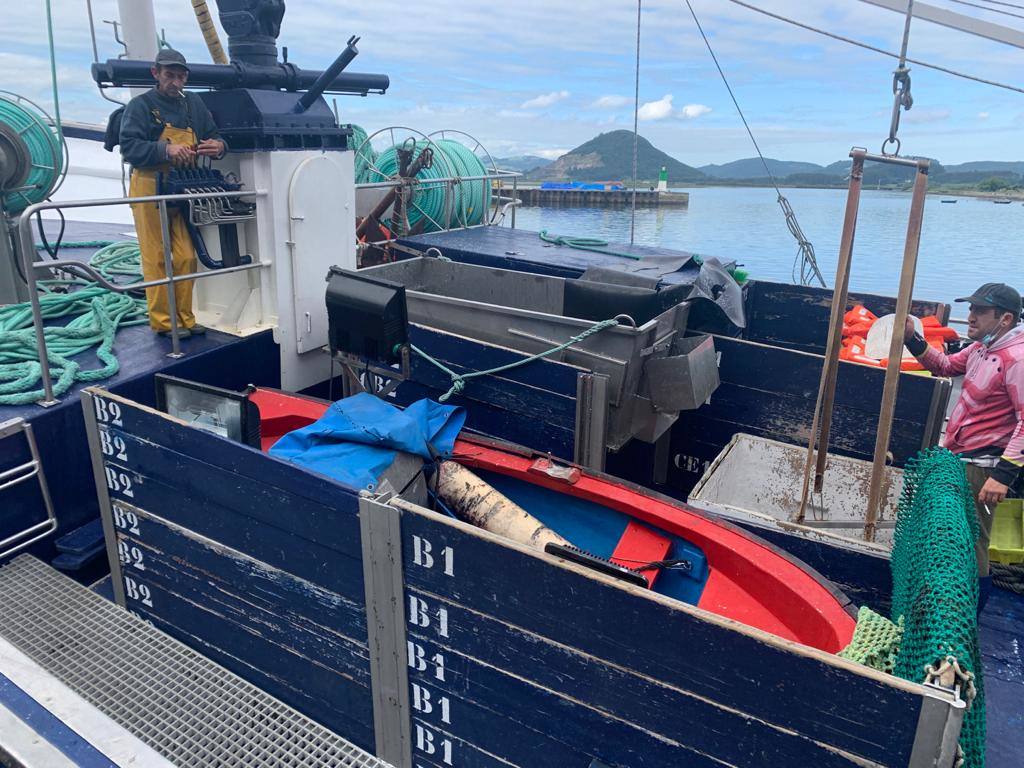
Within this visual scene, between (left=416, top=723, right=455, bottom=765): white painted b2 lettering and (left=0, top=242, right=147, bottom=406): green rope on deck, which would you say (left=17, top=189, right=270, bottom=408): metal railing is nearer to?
(left=0, top=242, right=147, bottom=406): green rope on deck

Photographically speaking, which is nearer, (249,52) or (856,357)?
(249,52)

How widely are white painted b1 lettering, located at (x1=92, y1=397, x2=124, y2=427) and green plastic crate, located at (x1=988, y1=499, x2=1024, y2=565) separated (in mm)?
4570

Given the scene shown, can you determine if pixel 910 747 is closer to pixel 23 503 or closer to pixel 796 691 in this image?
pixel 796 691

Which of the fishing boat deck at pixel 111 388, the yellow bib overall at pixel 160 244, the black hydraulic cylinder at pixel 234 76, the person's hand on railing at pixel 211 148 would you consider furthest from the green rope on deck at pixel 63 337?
the black hydraulic cylinder at pixel 234 76

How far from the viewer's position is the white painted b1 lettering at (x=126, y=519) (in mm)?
3564

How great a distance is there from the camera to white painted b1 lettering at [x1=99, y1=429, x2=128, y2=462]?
3.42 metres

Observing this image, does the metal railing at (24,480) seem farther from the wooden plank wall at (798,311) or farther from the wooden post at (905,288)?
the wooden plank wall at (798,311)

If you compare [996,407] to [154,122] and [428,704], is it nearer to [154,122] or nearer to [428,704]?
[428,704]

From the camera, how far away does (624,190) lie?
53781mm

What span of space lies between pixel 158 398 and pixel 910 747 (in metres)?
3.74

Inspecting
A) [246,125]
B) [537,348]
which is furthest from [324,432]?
[246,125]

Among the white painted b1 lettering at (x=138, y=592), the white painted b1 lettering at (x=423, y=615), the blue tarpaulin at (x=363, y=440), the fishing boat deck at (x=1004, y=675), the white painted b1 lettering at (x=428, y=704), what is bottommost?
the fishing boat deck at (x=1004, y=675)

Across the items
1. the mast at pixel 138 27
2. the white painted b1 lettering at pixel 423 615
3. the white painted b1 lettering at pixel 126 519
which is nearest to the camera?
the white painted b1 lettering at pixel 423 615

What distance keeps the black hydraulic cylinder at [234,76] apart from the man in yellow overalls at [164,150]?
0.32 meters
